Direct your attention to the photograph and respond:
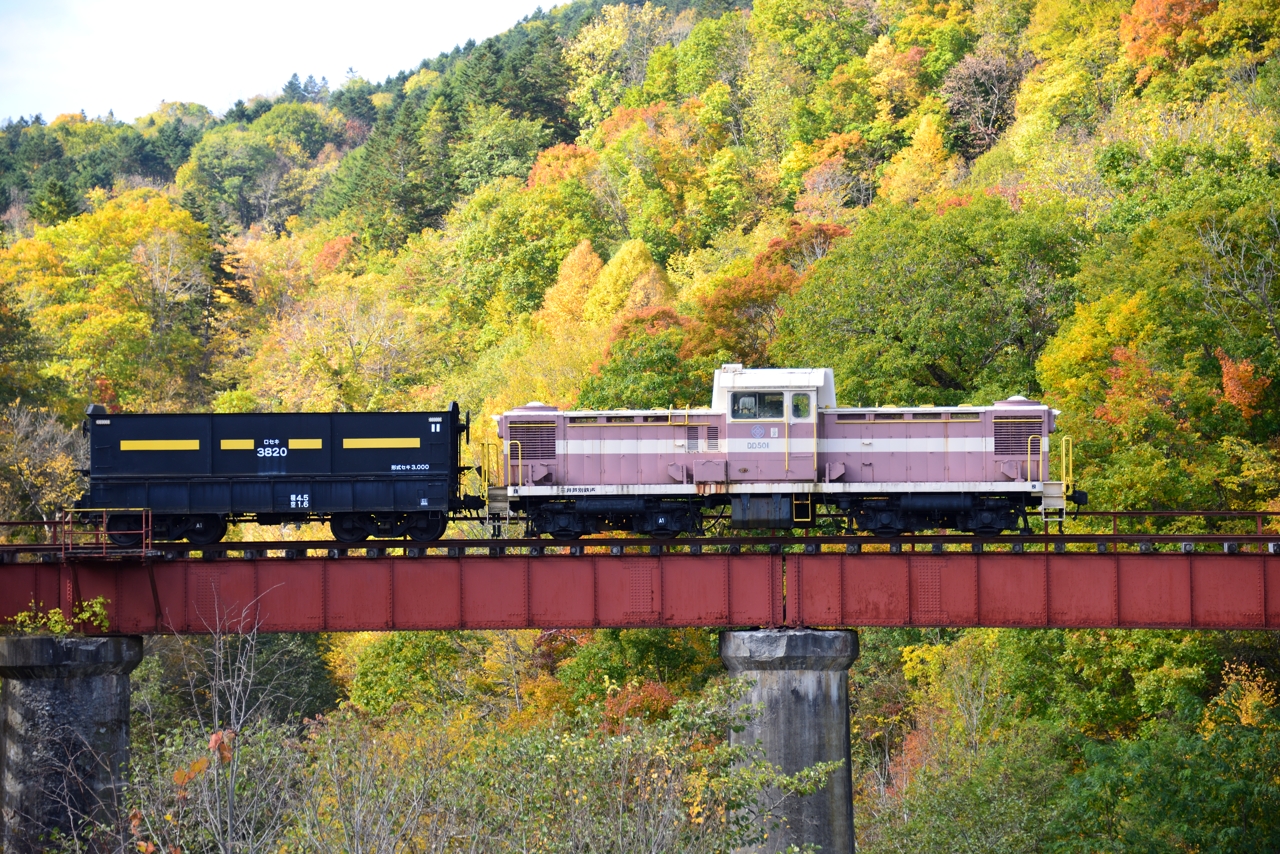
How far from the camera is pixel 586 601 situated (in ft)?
101

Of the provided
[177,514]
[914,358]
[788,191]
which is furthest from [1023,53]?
[177,514]

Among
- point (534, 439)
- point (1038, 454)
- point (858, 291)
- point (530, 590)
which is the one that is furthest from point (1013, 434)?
point (858, 291)

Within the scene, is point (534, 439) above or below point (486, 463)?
above

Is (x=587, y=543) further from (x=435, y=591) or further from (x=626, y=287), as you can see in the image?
(x=626, y=287)

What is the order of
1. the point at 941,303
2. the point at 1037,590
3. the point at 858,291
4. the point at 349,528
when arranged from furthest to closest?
the point at 858,291, the point at 941,303, the point at 349,528, the point at 1037,590

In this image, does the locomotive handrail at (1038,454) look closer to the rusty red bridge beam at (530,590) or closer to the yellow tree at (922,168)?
the rusty red bridge beam at (530,590)

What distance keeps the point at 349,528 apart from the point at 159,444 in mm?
4934

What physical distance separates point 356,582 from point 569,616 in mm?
4820

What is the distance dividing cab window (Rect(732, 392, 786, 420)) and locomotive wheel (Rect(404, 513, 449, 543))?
7666 millimetres

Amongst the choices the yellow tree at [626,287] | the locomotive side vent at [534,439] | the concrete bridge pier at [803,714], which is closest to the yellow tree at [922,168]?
the yellow tree at [626,287]

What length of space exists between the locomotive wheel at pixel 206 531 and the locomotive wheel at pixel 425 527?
4574 millimetres

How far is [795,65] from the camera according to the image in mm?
115000

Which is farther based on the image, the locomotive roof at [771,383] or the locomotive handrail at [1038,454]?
the locomotive roof at [771,383]

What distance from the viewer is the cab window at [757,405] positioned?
33.9 meters
